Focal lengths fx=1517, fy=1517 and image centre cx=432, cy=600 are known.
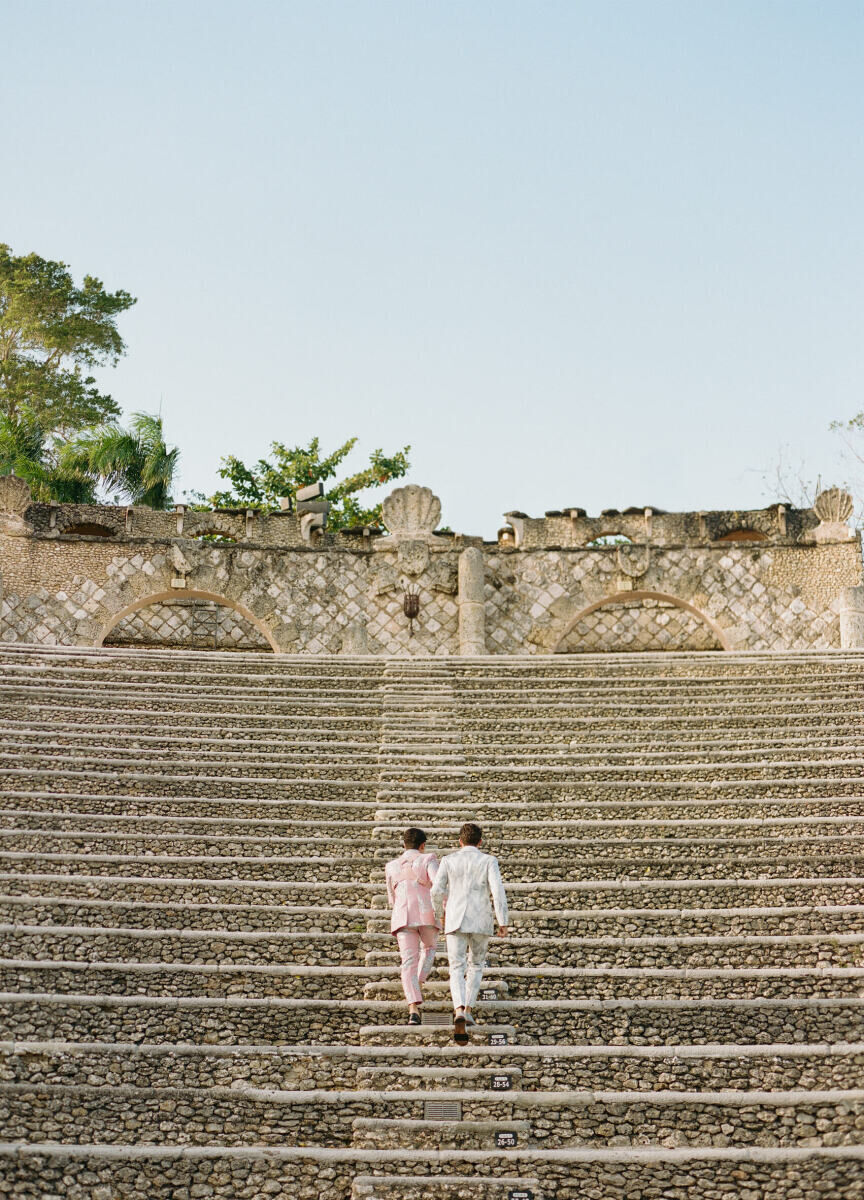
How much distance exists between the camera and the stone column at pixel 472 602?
23.3 metres

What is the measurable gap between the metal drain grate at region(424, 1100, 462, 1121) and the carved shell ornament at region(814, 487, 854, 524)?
18.4m

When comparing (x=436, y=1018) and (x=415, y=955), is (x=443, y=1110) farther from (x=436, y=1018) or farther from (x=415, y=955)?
(x=415, y=955)

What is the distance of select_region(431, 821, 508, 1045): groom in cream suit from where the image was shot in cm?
833

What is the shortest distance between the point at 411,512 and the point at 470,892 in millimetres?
16111

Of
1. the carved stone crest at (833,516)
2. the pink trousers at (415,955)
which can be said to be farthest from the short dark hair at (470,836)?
the carved stone crest at (833,516)

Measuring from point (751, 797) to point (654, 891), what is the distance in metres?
2.01

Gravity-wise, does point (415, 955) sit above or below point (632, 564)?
below

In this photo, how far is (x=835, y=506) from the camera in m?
24.8

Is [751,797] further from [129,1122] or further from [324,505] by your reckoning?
[324,505]

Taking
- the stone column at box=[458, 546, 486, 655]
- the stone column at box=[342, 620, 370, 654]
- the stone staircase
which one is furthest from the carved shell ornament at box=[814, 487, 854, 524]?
the stone staircase

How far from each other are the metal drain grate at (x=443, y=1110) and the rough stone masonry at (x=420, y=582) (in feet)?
49.9

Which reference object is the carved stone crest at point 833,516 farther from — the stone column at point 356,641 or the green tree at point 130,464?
the green tree at point 130,464

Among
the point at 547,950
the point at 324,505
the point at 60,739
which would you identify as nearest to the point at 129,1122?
the point at 547,950

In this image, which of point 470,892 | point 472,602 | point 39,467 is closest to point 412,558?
point 472,602
